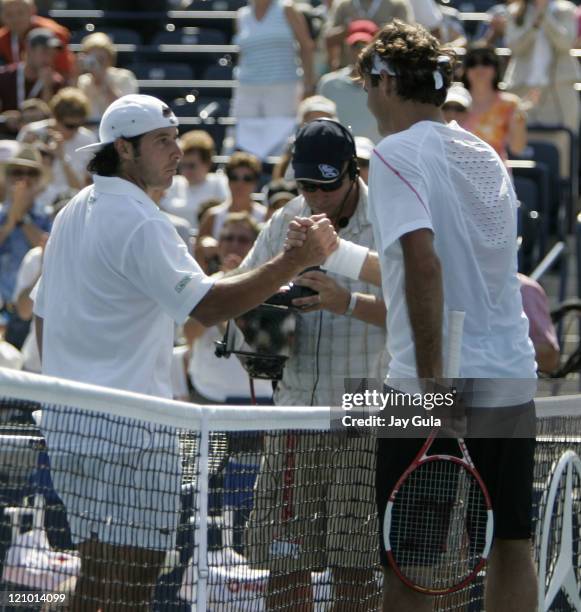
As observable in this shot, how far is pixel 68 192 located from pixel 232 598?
18.2 feet

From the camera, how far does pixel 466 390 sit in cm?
377

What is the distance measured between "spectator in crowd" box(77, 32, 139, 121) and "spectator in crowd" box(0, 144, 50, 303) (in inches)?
78.6

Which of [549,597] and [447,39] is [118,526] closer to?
[549,597]

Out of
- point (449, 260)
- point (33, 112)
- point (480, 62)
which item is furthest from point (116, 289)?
point (33, 112)

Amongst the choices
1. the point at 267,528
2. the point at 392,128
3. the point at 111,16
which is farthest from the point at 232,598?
the point at 111,16

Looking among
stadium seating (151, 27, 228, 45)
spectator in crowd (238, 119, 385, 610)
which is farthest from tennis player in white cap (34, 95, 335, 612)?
stadium seating (151, 27, 228, 45)

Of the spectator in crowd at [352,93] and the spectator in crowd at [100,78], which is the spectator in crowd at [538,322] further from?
the spectator in crowd at [100,78]

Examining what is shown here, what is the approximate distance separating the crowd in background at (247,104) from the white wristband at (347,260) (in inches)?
103

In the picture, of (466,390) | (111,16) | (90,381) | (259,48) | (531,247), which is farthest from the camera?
(111,16)

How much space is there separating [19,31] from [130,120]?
7760 mm

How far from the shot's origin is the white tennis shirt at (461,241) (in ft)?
12.3

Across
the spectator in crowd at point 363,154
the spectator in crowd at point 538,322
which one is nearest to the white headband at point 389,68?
the spectator in crowd at point 363,154

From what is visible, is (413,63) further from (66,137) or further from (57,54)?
(57,54)

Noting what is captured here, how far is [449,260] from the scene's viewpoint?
12.4ft
